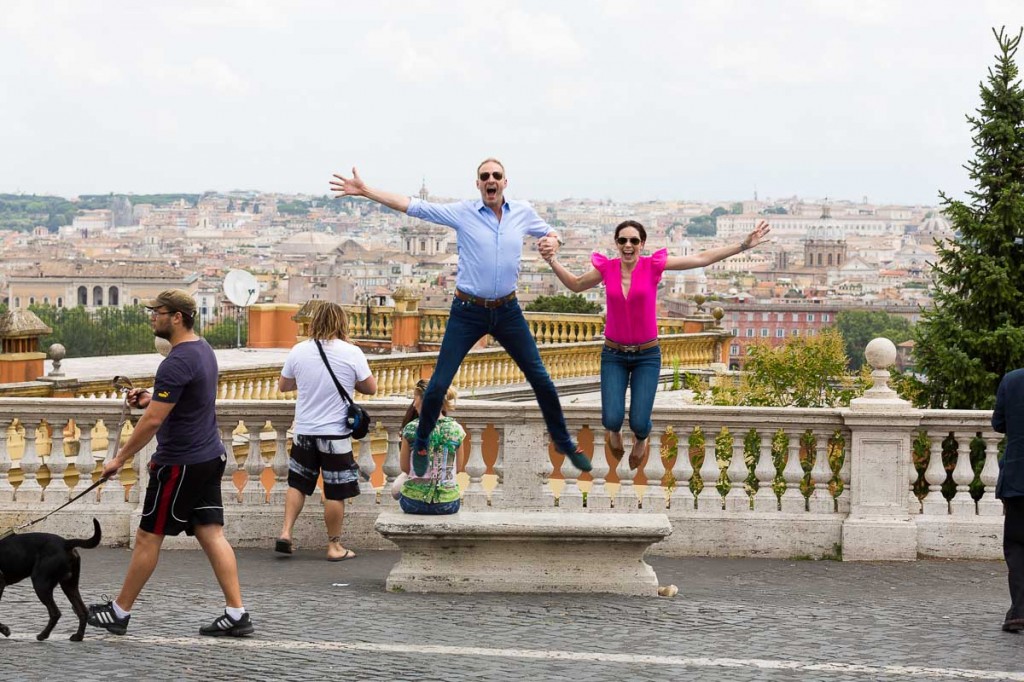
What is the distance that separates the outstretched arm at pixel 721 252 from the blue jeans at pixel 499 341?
861 millimetres

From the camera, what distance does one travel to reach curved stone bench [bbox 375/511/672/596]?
8.95 m

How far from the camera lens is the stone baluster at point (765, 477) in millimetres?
10359

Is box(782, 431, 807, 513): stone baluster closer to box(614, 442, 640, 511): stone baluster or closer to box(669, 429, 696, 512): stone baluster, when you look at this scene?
box(669, 429, 696, 512): stone baluster

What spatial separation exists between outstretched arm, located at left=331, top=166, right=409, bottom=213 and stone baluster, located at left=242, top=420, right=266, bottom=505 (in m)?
2.51

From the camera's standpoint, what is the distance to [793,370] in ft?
58.1

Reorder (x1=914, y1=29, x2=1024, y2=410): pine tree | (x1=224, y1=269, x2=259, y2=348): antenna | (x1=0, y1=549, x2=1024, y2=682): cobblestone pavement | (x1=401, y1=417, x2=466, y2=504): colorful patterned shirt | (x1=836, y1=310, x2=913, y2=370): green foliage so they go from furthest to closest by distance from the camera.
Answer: (x1=836, y1=310, x2=913, y2=370): green foliage, (x1=224, y1=269, x2=259, y2=348): antenna, (x1=914, y1=29, x2=1024, y2=410): pine tree, (x1=401, y1=417, x2=466, y2=504): colorful patterned shirt, (x1=0, y1=549, x2=1024, y2=682): cobblestone pavement

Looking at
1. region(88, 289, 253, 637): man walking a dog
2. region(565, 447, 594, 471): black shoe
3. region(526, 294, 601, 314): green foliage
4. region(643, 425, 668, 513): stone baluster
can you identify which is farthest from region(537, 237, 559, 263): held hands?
region(526, 294, 601, 314): green foliage

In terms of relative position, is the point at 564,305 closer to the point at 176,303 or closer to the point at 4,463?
the point at 4,463

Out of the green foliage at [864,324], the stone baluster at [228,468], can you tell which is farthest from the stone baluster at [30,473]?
the green foliage at [864,324]

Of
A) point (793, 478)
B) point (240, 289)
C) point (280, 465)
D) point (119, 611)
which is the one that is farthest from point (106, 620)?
point (240, 289)

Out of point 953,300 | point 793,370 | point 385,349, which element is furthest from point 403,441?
point 385,349

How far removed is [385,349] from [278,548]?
66.9ft

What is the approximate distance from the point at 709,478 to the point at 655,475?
0.32 m

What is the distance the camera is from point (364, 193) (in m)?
8.15
